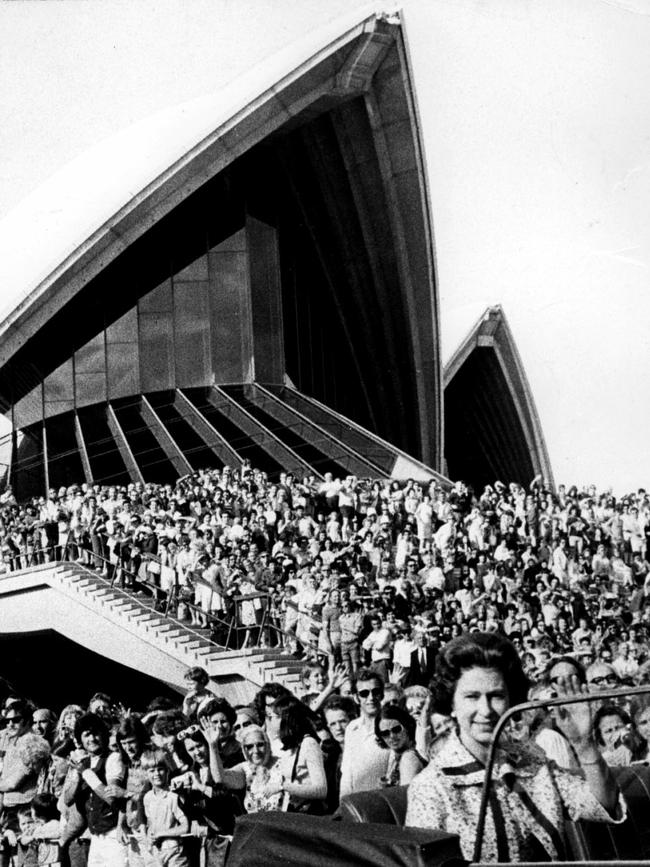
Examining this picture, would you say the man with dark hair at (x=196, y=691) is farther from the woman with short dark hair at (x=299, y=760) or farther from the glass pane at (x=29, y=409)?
the glass pane at (x=29, y=409)

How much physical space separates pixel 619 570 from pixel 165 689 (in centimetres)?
803

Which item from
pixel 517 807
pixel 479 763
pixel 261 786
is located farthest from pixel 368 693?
pixel 517 807

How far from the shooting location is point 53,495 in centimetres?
2609

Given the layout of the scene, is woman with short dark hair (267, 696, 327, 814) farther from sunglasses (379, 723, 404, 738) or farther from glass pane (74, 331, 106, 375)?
glass pane (74, 331, 106, 375)

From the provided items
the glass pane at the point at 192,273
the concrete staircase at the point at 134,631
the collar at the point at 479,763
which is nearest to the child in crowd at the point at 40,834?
the collar at the point at 479,763

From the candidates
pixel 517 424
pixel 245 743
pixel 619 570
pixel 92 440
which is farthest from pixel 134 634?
pixel 517 424

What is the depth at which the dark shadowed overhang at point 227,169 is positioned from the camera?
39281 millimetres

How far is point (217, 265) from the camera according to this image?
4166 cm

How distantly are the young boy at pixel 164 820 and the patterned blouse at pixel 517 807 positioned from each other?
13.3 feet

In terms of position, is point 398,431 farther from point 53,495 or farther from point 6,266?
point 53,495

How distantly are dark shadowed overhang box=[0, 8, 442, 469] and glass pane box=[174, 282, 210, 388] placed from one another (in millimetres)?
1258

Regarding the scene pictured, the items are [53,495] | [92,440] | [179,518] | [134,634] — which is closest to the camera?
[134,634]

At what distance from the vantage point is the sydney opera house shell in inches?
1487

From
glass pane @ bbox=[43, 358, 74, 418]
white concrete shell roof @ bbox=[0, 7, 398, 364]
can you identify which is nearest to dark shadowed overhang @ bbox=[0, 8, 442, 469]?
white concrete shell roof @ bbox=[0, 7, 398, 364]
